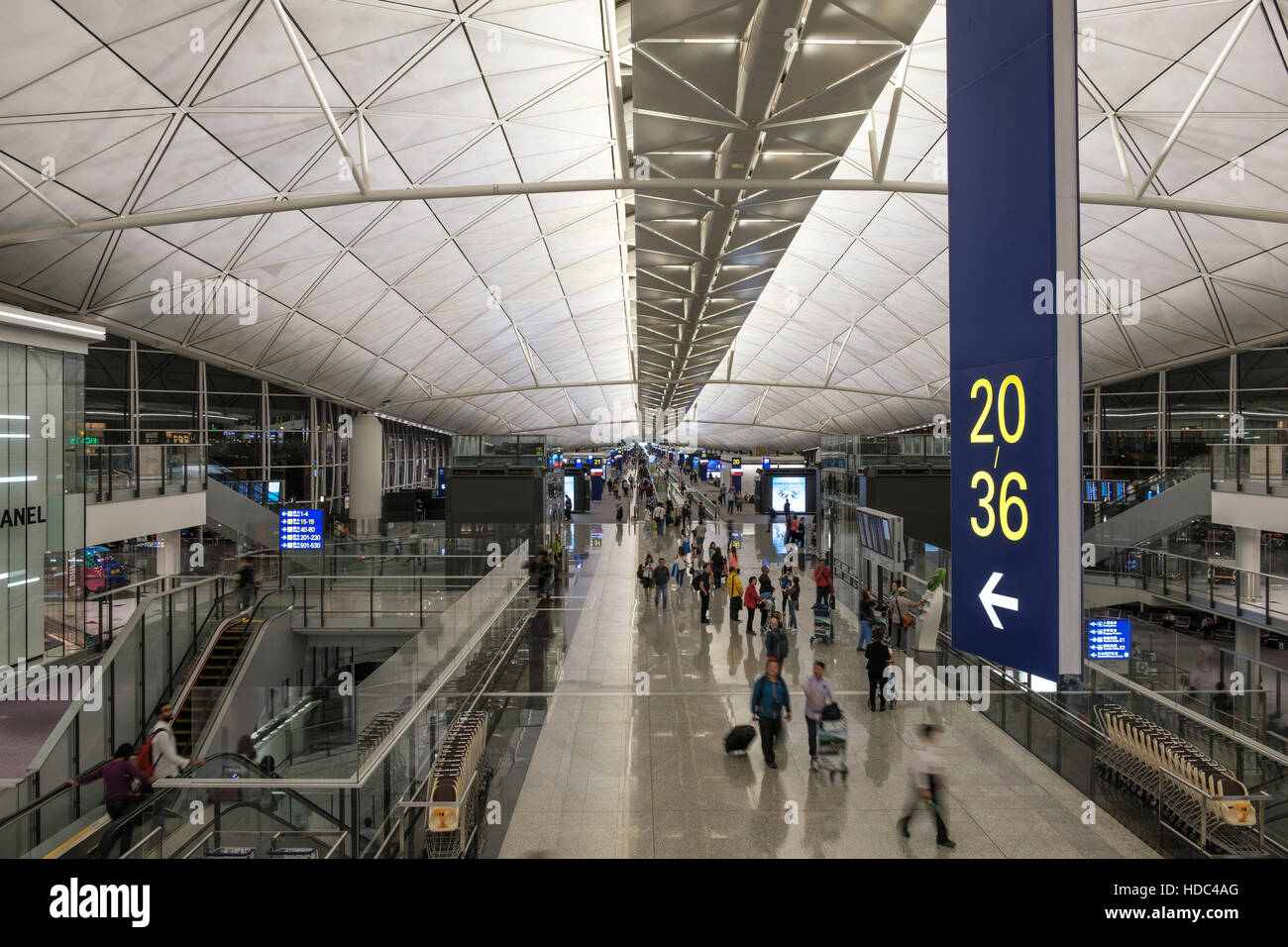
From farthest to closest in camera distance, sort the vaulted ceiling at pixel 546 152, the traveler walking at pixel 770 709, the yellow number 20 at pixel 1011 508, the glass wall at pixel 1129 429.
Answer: the glass wall at pixel 1129 429
the vaulted ceiling at pixel 546 152
the traveler walking at pixel 770 709
the yellow number 20 at pixel 1011 508

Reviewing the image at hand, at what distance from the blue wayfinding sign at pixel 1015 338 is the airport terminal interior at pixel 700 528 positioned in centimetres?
2

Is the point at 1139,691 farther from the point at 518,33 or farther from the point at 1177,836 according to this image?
the point at 518,33

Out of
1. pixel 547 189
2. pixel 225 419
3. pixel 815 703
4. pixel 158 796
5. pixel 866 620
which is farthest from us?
pixel 225 419

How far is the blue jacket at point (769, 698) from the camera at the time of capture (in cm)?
990

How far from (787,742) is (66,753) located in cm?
989

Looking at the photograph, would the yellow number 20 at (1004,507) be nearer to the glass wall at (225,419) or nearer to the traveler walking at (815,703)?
the traveler walking at (815,703)

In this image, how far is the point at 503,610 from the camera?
17.1 metres

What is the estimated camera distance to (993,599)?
3.86m

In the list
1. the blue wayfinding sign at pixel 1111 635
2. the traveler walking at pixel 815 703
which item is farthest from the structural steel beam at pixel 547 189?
the traveler walking at pixel 815 703

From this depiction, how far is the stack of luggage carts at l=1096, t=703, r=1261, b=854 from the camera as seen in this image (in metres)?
7.57

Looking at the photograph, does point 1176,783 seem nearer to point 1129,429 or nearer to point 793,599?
point 793,599

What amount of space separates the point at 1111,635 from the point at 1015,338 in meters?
11.1

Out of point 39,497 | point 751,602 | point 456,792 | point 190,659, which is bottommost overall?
point 190,659

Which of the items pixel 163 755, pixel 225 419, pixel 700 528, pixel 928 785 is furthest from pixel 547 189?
pixel 225 419
